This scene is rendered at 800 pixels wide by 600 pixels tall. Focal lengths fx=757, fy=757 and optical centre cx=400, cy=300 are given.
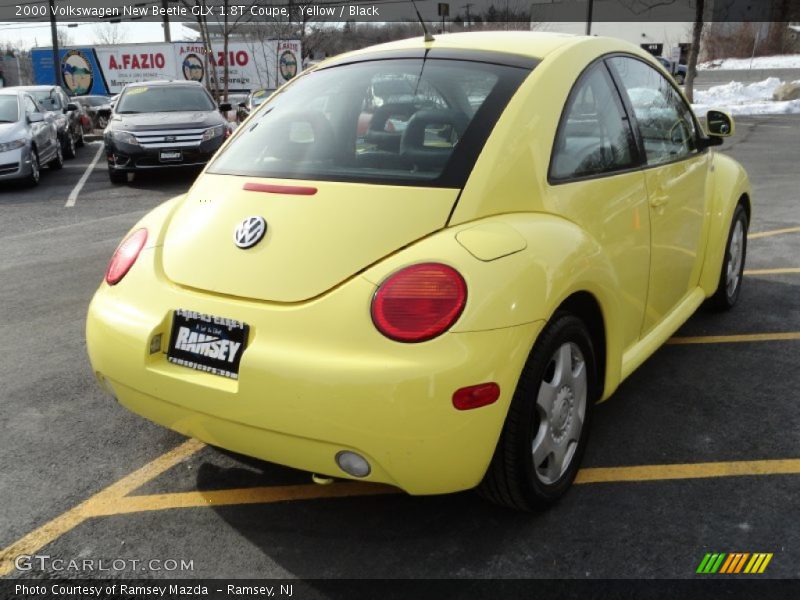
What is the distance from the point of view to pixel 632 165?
3.26m

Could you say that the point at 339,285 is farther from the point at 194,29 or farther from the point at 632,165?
the point at 194,29

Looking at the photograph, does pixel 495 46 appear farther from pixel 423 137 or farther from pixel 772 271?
pixel 772 271

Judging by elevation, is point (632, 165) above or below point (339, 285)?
above

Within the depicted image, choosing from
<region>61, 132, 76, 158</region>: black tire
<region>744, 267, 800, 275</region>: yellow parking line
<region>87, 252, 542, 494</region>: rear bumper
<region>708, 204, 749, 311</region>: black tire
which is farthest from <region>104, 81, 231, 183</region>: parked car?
<region>87, 252, 542, 494</region>: rear bumper

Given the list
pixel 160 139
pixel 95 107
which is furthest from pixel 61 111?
pixel 95 107

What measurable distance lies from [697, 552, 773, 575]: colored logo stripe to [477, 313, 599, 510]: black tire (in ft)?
1.80

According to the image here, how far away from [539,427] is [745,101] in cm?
2828

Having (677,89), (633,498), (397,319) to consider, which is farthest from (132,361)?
(677,89)

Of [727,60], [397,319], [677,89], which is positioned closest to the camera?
[397,319]

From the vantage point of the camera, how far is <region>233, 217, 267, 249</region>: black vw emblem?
8.60 ft

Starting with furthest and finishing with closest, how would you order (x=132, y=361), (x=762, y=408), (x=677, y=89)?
(x=677, y=89) < (x=762, y=408) < (x=132, y=361)

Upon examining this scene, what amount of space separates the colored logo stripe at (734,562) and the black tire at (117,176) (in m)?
11.3

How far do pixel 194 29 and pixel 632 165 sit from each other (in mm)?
62988

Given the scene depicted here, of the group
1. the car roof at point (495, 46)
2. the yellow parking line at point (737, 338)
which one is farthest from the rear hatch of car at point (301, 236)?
the yellow parking line at point (737, 338)
